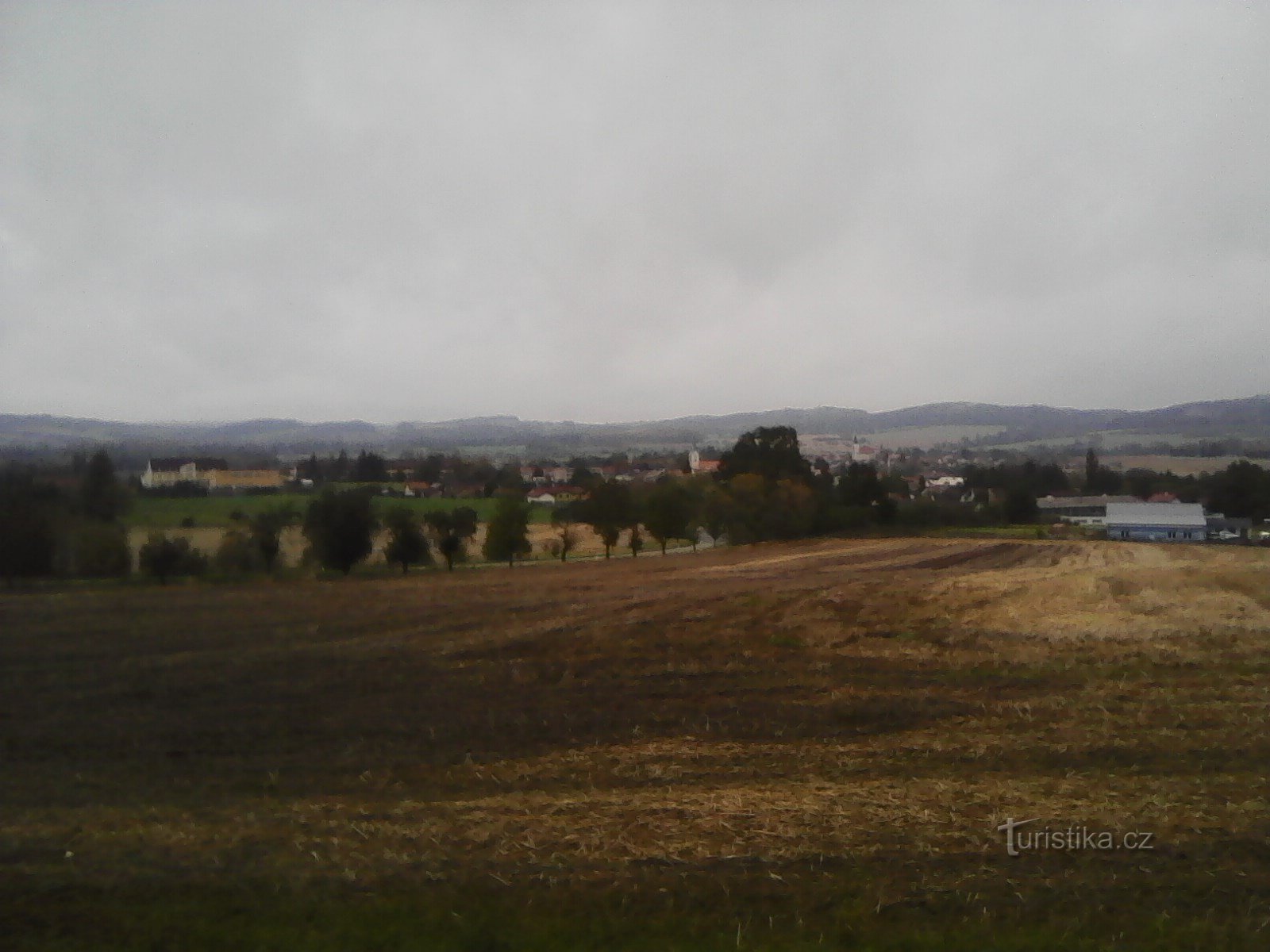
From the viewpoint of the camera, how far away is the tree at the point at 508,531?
76.7 feet

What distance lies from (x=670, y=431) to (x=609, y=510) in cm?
667

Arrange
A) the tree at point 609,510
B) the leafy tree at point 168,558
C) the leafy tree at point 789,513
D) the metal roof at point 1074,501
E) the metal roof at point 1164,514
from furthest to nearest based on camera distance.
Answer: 1. the leafy tree at point 789,513
2. the tree at point 609,510
3. the metal roof at point 1074,501
4. the metal roof at point 1164,514
5. the leafy tree at point 168,558

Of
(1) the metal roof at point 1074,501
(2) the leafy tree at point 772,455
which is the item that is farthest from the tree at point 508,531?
(1) the metal roof at point 1074,501

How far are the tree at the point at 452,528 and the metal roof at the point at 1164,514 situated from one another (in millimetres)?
18137

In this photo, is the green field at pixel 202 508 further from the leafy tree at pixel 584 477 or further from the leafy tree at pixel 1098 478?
the leafy tree at pixel 1098 478

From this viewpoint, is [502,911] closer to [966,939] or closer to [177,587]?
[966,939]

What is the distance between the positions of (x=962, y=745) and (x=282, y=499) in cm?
1246

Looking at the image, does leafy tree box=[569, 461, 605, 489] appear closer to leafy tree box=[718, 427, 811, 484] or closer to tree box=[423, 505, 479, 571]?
tree box=[423, 505, 479, 571]

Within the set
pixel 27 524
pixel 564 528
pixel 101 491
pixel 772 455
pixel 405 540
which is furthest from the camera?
pixel 772 455

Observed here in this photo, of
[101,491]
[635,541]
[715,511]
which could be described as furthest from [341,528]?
[715,511]

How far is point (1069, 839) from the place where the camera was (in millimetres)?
4992

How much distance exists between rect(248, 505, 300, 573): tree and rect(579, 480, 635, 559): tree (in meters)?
13.0

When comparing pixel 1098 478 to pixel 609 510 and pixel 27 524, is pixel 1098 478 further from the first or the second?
pixel 27 524

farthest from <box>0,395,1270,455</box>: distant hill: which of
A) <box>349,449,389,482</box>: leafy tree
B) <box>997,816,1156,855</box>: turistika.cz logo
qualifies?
<box>997,816,1156,855</box>: turistika.cz logo
